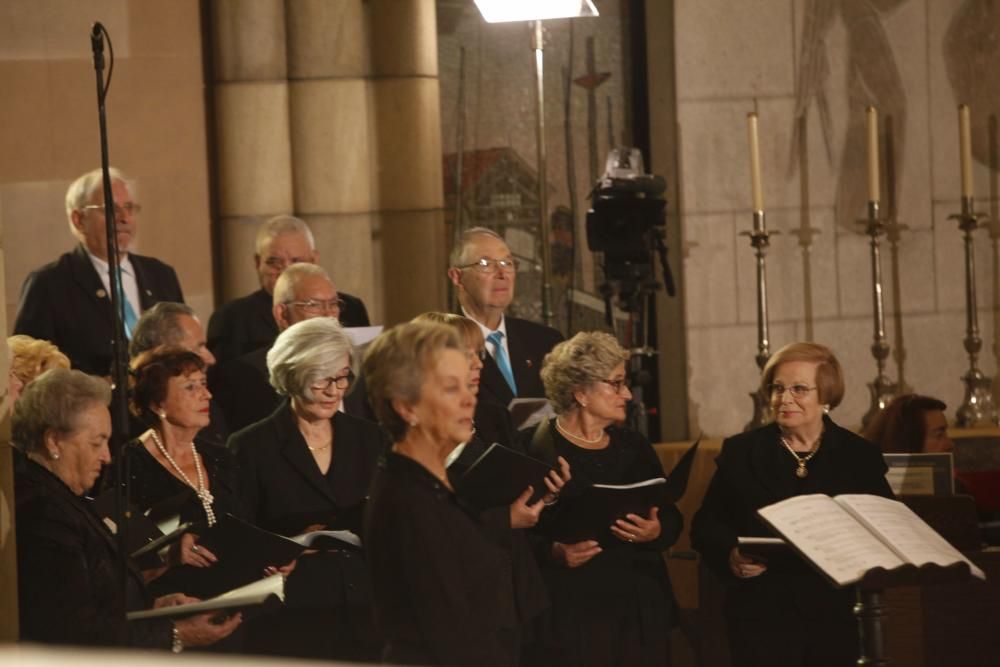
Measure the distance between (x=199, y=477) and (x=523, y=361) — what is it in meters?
1.42

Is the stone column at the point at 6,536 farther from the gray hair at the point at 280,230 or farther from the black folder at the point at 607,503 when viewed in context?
the gray hair at the point at 280,230

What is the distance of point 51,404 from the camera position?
12.5 ft

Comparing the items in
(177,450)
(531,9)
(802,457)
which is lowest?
(802,457)

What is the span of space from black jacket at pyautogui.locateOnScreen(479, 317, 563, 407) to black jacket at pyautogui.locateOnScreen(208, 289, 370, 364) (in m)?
0.89

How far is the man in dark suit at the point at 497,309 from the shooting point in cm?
523

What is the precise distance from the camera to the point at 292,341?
4.40 metres

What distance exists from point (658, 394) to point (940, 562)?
10.8ft

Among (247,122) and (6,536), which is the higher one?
(247,122)

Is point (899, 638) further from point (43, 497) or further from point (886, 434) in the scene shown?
point (43, 497)

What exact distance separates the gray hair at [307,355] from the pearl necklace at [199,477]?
1.02 ft

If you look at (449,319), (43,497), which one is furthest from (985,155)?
(43,497)

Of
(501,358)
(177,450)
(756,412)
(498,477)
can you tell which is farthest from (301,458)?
(756,412)

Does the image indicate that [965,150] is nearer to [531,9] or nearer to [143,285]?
[531,9]

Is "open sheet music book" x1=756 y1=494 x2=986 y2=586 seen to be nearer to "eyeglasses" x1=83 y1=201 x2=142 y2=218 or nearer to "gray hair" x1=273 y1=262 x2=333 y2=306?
"gray hair" x1=273 y1=262 x2=333 y2=306
